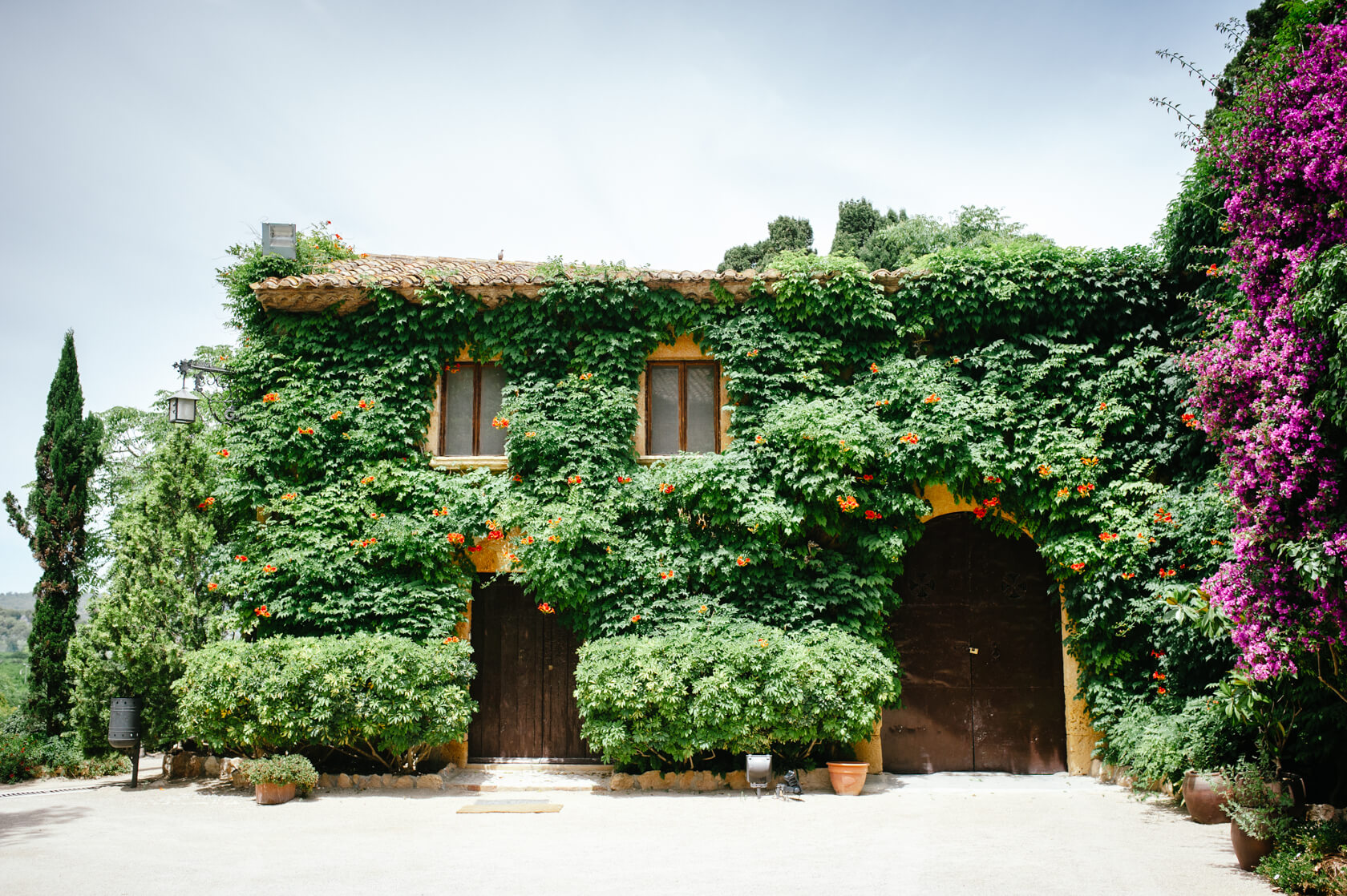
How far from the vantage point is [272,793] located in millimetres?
8773

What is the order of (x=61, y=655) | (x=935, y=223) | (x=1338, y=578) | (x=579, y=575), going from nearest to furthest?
(x=1338, y=578), (x=579, y=575), (x=61, y=655), (x=935, y=223)

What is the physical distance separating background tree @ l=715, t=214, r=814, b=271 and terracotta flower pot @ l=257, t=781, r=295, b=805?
2128 cm

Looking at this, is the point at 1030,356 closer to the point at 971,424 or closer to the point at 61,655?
the point at 971,424

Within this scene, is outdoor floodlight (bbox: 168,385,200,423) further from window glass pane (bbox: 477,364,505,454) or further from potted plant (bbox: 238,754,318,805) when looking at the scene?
potted plant (bbox: 238,754,318,805)

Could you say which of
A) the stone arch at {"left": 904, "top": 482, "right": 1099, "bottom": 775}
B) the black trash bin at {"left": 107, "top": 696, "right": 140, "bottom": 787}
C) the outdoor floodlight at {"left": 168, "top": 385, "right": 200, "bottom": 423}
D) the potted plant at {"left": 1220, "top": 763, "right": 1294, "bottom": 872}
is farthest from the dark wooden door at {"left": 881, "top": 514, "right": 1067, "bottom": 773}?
the outdoor floodlight at {"left": 168, "top": 385, "right": 200, "bottom": 423}

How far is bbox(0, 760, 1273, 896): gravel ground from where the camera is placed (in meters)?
5.88

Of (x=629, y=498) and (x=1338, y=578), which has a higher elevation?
(x=629, y=498)

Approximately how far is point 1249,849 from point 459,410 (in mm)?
9273

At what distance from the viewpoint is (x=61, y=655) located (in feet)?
40.2

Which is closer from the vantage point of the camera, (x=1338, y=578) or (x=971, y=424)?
(x=1338, y=578)

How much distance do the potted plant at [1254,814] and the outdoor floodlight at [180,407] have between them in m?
11.1

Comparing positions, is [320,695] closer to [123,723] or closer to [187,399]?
[123,723]

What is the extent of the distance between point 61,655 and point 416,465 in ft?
20.2

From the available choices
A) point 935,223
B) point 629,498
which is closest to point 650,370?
point 629,498
